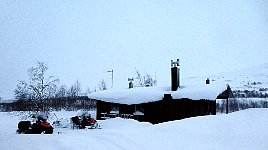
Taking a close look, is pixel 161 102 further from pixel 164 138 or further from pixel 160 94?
pixel 164 138

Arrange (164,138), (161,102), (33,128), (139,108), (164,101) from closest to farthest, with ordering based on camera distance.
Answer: (164,138)
(33,128)
(164,101)
(161,102)
(139,108)

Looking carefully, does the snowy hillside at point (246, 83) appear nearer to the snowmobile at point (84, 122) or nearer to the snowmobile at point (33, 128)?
the snowmobile at point (84, 122)

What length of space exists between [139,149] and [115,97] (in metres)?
18.2

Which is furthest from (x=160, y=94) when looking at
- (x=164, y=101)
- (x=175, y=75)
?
(x=175, y=75)

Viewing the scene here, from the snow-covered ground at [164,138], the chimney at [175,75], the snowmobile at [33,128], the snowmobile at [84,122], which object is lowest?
the snowmobile at [84,122]

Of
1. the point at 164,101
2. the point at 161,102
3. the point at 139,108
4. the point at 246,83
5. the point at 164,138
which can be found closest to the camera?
the point at 164,138

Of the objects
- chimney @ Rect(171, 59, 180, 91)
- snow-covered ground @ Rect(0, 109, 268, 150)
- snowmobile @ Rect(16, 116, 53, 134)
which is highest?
chimney @ Rect(171, 59, 180, 91)

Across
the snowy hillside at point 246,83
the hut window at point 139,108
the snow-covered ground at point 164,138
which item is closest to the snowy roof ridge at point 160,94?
the hut window at point 139,108

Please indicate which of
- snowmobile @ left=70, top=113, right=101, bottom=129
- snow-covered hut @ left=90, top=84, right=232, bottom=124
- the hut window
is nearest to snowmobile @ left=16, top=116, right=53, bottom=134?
snowmobile @ left=70, top=113, right=101, bottom=129

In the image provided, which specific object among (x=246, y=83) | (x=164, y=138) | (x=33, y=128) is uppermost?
(x=246, y=83)

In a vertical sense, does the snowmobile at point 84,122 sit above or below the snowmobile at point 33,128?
below

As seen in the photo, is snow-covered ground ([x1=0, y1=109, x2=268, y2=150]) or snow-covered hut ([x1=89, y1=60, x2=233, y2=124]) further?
snow-covered hut ([x1=89, y1=60, x2=233, y2=124])

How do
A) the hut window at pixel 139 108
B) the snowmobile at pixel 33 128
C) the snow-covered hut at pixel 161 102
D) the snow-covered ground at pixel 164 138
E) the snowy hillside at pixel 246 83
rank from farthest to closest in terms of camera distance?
the snowy hillside at pixel 246 83, the hut window at pixel 139 108, the snow-covered hut at pixel 161 102, the snowmobile at pixel 33 128, the snow-covered ground at pixel 164 138

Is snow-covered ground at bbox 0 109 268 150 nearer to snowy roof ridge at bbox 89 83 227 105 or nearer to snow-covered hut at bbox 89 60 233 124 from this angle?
snowy roof ridge at bbox 89 83 227 105
